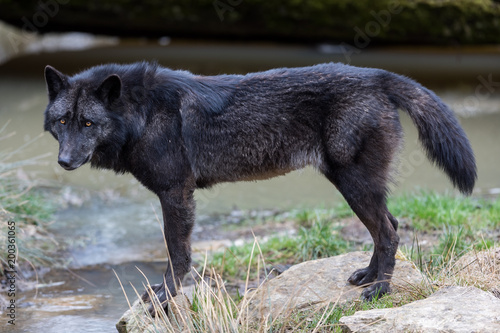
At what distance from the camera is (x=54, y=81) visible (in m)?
4.37

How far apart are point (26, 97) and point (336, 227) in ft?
24.8

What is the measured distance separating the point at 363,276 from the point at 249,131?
131 cm

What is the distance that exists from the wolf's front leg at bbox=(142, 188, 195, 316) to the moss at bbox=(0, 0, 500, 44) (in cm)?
812

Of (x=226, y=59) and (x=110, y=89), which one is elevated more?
(x=110, y=89)

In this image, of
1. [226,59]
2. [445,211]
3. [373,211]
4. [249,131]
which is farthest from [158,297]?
[226,59]

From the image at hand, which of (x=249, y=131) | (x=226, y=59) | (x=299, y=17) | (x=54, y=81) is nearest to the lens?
(x=54, y=81)

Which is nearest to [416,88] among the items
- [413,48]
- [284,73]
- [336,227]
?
[284,73]

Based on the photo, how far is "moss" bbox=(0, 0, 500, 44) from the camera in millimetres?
11578

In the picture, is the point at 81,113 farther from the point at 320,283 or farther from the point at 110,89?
the point at 320,283

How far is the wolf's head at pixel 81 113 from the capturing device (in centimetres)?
421

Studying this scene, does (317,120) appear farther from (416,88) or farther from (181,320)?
(181,320)

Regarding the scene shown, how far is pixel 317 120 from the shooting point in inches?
172

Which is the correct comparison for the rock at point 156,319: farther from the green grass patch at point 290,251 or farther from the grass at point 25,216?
the grass at point 25,216

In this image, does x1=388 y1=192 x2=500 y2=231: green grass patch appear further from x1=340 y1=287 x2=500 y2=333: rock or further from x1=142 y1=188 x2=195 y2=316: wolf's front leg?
x1=142 y1=188 x2=195 y2=316: wolf's front leg
